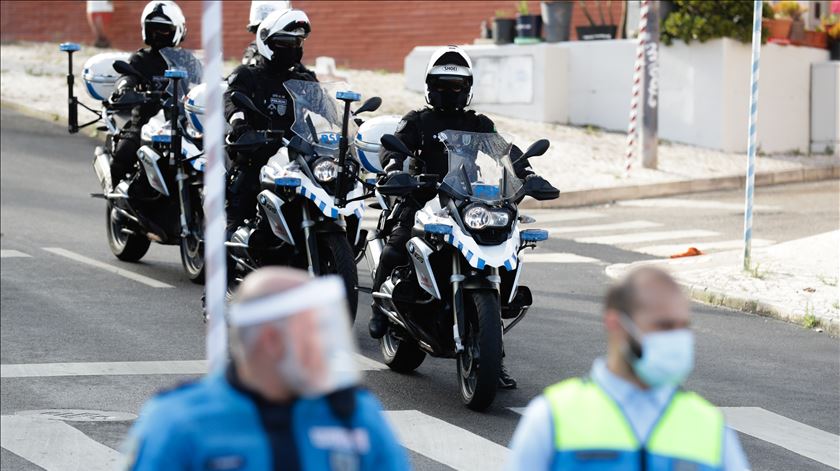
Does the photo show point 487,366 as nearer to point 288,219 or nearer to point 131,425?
point 131,425

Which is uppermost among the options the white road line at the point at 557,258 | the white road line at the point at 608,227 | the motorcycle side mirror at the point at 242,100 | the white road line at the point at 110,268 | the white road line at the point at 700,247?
the motorcycle side mirror at the point at 242,100

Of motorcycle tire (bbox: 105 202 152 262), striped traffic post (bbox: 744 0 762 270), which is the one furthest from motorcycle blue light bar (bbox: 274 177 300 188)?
striped traffic post (bbox: 744 0 762 270)

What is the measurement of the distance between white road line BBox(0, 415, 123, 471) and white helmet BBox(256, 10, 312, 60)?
358cm

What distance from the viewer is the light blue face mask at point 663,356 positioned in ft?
11.7

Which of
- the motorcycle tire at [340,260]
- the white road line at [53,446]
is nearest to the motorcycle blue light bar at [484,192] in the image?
the motorcycle tire at [340,260]

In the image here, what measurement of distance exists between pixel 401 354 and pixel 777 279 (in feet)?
15.8

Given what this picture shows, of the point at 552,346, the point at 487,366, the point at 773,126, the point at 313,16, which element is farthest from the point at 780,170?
the point at 487,366

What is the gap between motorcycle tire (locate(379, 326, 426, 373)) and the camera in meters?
9.67

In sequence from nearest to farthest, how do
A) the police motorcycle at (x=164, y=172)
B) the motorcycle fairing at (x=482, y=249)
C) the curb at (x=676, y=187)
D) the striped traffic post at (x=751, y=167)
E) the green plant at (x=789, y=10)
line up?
the motorcycle fairing at (x=482, y=249) < the police motorcycle at (x=164, y=172) < the striped traffic post at (x=751, y=167) < the curb at (x=676, y=187) < the green plant at (x=789, y=10)

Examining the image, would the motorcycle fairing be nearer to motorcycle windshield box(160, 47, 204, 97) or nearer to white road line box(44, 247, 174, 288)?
white road line box(44, 247, 174, 288)

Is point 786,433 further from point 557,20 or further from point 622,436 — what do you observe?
point 557,20

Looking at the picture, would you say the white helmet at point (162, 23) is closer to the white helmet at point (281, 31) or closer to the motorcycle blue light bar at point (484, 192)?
the white helmet at point (281, 31)

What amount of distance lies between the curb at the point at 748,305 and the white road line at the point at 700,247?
247 cm

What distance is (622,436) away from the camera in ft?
12.1
